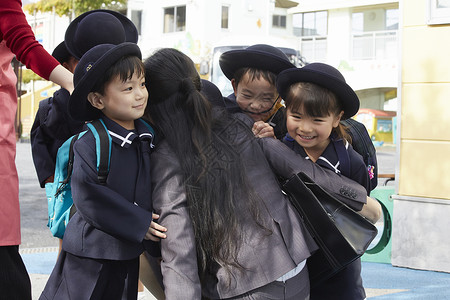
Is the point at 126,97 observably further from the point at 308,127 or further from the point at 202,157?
the point at 308,127

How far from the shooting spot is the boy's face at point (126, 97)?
76.2 inches

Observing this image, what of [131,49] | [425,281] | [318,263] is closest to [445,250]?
[425,281]

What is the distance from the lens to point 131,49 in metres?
1.95

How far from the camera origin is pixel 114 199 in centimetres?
184

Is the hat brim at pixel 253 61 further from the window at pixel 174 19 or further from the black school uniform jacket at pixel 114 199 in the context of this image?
the window at pixel 174 19

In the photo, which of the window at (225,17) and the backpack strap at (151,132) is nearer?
the backpack strap at (151,132)

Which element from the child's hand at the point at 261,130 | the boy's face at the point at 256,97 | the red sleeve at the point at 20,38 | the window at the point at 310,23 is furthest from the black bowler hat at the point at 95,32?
the window at the point at 310,23

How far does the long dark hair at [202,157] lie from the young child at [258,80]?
1.51ft

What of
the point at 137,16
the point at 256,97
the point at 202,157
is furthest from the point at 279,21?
the point at 202,157

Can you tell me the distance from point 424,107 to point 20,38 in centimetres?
357

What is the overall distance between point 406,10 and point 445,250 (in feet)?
6.62

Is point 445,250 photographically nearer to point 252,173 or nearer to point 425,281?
point 425,281

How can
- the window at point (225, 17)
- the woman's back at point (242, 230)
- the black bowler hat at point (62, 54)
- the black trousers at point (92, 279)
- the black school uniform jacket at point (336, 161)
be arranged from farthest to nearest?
the window at point (225, 17)
the black bowler hat at point (62, 54)
the black school uniform jacket at point (336, 161)
the black trousers at point (92, 279)
the woman's back at point (242, 230)

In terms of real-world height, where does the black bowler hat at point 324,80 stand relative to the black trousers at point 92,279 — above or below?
above
